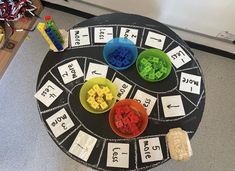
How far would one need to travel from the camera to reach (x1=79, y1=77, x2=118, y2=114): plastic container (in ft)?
3.44

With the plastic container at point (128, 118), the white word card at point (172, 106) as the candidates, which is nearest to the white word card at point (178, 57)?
the white word card at point (172, 106)

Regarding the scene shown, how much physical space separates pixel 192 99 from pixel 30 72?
3.45ft

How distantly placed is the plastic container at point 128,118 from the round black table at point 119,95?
23 millimetres

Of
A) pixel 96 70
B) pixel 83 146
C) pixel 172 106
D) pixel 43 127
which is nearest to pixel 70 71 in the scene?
pixel 96 70

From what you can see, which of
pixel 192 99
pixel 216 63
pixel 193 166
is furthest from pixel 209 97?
pixel 192 99

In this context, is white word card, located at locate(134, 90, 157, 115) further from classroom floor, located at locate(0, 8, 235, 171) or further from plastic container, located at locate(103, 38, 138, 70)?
classroom floor, located at locate(0, 8, 235, 171)

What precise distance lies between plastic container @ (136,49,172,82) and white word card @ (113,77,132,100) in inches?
2.9

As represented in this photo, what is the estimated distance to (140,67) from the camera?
1115 mm

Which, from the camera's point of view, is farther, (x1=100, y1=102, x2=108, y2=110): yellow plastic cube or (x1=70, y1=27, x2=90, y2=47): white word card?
(x1=70, y1=27, x2=90, y2=47): white word card

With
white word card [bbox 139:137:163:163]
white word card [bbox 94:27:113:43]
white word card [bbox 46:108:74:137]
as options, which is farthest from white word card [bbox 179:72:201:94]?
white word card [bbox 46:108:74:137]

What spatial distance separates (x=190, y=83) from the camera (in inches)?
43.5

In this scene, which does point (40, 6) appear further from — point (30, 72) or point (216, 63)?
point (216, 63)

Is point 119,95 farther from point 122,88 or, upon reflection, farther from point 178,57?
point 178,57

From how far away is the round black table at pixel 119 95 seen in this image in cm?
100
